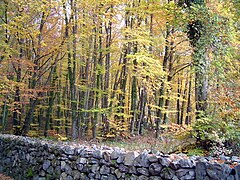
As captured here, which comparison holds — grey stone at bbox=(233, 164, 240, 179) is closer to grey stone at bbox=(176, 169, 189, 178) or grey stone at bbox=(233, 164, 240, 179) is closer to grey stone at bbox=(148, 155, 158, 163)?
grey stone at bbox=(176, 169, 189, 178)

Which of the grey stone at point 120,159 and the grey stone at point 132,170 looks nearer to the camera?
the grey stone at point 132,170

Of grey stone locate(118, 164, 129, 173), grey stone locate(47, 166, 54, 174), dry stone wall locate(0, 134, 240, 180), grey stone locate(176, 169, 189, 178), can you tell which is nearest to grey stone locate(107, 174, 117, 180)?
dry stone wall locate(0, 134, 240, 180)

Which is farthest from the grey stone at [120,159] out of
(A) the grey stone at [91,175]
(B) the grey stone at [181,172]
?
(B) the grey stone at [181,172]

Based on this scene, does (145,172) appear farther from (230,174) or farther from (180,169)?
(230,174)

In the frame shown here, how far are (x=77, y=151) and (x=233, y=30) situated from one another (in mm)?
5010

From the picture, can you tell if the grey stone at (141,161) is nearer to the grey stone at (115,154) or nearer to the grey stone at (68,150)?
the grey stone at (115,154)

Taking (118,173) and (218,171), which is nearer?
(218,171)

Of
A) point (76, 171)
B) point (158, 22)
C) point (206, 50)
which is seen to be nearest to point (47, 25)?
point (158, 22)

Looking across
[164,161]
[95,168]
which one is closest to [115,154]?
[95,168]

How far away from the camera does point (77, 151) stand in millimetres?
5285

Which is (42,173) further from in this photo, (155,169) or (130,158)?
(155,169)

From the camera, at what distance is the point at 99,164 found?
4.75 meters

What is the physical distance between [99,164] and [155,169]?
138 cm

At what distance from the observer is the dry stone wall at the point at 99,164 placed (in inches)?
127
